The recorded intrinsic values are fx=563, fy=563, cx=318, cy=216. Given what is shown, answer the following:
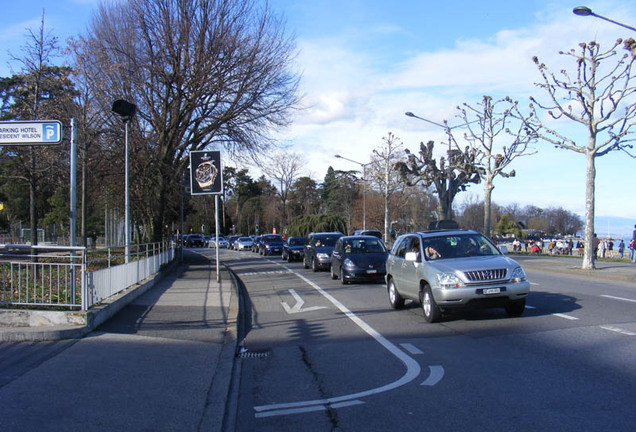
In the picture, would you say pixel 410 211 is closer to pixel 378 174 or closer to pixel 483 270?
pixel 378 174

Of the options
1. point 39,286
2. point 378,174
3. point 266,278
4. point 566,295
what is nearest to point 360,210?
point 378,174

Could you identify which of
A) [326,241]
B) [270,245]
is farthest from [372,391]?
[270,245]

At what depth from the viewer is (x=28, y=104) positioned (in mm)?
20047

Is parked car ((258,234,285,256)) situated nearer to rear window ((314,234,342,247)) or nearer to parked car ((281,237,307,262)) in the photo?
parked car ((281,237,307,262))

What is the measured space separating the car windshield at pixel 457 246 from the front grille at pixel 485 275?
1.01 m

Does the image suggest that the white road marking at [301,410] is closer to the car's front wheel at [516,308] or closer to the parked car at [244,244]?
the car's front wheel at [516,308]

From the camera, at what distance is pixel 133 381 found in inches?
251

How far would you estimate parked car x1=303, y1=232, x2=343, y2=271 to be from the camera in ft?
80.2

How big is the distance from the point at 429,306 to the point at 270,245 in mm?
32606

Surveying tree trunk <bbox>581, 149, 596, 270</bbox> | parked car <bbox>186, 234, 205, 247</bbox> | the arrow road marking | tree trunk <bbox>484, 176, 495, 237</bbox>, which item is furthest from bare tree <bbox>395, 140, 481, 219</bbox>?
parked car <bbox>186, 234, 205, 247</bbox>

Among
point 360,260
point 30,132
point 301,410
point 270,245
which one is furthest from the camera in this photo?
point 270,245

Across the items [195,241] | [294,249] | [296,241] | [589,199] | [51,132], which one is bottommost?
[195,241]

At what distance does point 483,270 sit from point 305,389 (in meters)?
4.64

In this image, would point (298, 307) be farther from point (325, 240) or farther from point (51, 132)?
point (325, 240)
